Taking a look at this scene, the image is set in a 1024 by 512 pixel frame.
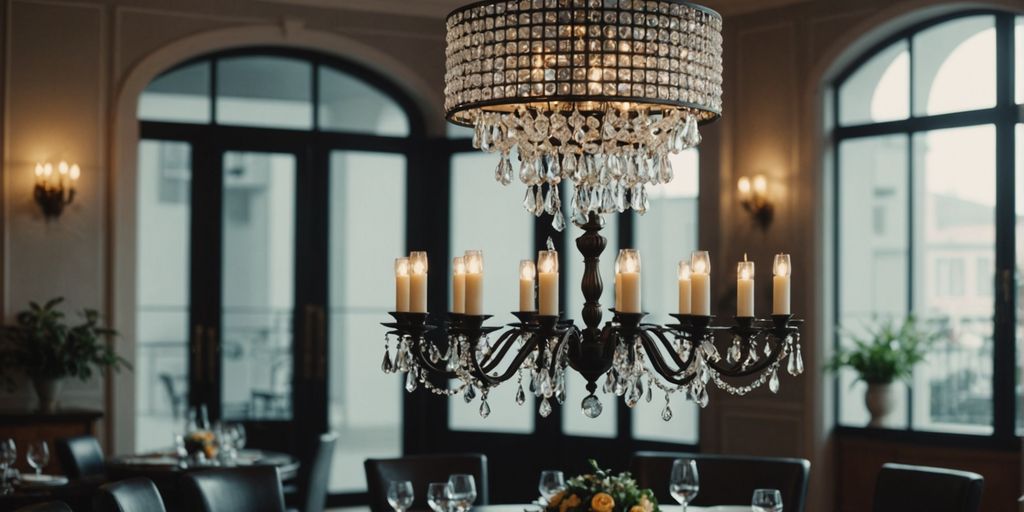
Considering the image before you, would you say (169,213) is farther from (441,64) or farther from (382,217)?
(441,64)

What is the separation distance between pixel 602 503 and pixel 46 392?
14.3 ft

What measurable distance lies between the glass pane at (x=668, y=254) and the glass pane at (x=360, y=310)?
1692 mm

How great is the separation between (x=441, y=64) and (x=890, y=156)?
9.49 feet

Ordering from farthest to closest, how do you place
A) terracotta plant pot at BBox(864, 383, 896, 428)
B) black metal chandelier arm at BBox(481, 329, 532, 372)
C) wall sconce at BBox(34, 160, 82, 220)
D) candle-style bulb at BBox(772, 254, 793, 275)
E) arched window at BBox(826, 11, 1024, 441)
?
1. wall sconce at BBox(34, 160, 82, 220)
2. terracotta plant pot at BBox(864, 383, 896, 428)
3. arched window at BBox(826, 11, 1024, 441)
4. candle-style bulb at BBox(772, 254, 793, 275)
5. black metal chandelier arm at BBox(481, 329, 532, 372)

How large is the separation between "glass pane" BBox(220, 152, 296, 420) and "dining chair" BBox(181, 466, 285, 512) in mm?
3313

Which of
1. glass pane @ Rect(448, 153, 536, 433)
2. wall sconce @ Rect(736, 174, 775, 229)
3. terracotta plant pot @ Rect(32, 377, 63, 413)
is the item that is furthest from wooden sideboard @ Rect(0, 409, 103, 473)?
wall sconce @ Rect(736, 174, 775, 229)

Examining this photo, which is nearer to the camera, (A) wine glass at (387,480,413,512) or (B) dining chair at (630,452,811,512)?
(A) wine glass at (387,480,413,512)

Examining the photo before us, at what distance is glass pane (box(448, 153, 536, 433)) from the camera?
321 inches

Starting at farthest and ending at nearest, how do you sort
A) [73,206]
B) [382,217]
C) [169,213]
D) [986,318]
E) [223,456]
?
[382,217] → [169,213] → [73,206] → [986,318] → [223,456]

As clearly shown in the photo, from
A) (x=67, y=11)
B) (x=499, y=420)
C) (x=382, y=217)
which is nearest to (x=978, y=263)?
(x=499, y=420)

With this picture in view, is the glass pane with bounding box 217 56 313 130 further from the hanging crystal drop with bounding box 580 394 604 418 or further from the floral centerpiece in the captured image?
the hanging crystal drop with bounding box 580 394 604 418

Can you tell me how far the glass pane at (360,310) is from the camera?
817cm

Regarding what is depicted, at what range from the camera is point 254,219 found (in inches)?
315

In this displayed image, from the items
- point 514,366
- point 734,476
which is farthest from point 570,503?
point 734,476
